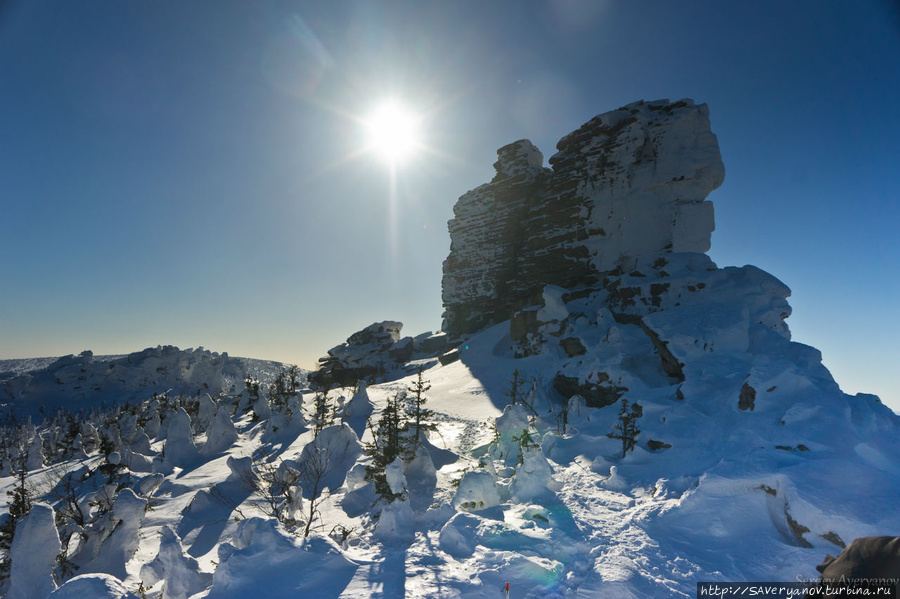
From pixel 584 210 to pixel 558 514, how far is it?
40.8 m

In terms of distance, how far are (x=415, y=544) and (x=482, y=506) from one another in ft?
8.69

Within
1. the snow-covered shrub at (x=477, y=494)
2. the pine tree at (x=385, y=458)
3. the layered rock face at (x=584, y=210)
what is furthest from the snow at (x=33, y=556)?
the layered rock face at (x=584, y=210)

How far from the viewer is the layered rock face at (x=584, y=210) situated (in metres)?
37.8

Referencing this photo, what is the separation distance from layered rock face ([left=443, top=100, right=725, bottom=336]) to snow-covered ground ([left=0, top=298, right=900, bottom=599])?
27093 millimetres

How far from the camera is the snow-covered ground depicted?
6441 mm

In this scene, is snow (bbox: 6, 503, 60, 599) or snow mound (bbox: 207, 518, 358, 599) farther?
snow (bbox: 6, 503, 60, 599)

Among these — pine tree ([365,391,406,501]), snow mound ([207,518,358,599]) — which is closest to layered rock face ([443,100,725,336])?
pine tree ([365,391,406,501])

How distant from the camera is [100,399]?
104m

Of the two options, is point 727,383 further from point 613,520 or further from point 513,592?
point 513,592

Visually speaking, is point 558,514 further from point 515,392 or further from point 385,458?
point 515,392

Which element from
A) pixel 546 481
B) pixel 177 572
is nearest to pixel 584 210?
pixel 546 481

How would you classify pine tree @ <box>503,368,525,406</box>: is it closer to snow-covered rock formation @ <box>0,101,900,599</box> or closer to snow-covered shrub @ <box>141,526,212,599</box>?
snow-covered rock formation @ <box>0,101,900,599</box>

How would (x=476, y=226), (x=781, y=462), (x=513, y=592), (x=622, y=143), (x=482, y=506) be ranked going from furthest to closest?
(x=476, y=226)
(x=622, y=143)
(x=482, y=506)
(x=781, y=462)
(x=513, y=592)

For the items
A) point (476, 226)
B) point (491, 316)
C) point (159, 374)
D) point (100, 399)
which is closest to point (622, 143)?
Answer: point (476, 226)
